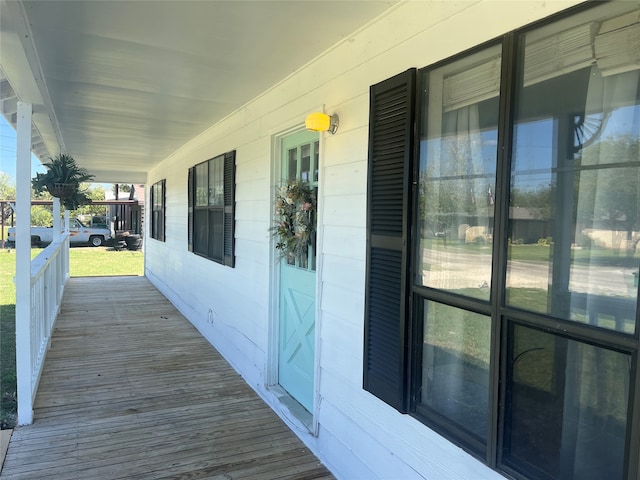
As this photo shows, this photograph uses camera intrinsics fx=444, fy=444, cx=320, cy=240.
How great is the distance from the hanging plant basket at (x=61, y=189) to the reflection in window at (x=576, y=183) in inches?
180

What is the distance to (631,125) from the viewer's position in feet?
3.76

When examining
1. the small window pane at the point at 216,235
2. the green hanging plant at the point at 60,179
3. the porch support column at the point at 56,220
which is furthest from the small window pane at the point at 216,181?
the porch support column at the point at 56,220

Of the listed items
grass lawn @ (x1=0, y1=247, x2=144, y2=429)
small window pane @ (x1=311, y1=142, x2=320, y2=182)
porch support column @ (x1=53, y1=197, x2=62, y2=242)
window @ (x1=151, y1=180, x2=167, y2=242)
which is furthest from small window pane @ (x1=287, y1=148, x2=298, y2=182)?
window @ (x1=151, y1=180, x2=167, y2=242)

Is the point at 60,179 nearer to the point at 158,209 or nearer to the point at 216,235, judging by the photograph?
the point at 216,235

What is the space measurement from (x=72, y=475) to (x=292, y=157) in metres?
2.46

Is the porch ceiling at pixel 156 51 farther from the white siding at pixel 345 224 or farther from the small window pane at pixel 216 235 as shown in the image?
the small window pane at pixel 216 235

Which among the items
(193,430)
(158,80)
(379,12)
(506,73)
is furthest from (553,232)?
(158,80)

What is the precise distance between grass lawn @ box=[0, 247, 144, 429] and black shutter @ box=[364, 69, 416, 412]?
267 centimetres

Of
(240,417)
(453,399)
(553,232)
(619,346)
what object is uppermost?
(553,232)

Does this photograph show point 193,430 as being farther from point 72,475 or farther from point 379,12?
point 379,12

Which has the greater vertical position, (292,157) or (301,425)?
(292,157)

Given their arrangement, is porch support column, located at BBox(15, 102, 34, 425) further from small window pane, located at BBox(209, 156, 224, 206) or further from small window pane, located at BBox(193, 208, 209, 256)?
small window pane, located at BBox(193, 208, 209, 256)

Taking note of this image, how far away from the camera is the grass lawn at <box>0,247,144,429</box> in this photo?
3412 mm

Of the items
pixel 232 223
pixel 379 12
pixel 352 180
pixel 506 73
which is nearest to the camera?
pixel 506 73
